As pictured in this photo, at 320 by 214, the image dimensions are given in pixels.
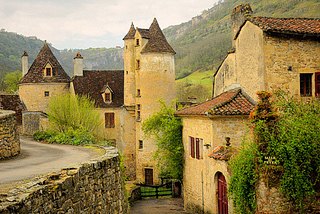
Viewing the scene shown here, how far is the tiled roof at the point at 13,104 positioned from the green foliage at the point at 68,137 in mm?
11124

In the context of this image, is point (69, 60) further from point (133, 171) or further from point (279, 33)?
point (279, 33)

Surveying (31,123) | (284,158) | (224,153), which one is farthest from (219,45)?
(284,158)

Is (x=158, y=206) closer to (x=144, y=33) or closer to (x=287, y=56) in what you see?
(x=287, y=56)

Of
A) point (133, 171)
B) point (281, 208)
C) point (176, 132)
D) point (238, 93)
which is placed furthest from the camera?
point (133, 171)

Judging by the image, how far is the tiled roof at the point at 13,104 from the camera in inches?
1342

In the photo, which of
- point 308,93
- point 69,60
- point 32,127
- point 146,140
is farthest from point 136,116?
point 69,60

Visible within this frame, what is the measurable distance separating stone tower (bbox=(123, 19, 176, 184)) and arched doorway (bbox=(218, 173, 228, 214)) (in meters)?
16.1

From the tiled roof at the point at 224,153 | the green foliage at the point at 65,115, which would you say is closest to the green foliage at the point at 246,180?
the tiled roof at the point at 224,153

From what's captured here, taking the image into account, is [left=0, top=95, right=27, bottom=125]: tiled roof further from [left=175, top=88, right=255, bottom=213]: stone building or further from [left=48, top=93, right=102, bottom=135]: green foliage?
[left=175, top=88, right=255, bottom=213]: stone building

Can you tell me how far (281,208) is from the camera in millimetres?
11336

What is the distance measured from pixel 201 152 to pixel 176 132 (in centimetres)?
507

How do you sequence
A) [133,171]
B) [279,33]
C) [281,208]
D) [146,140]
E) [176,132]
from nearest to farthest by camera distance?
1. [281,208]
2. [279,33]
3. [176,132]
4. [146,140]
5. [133,171]

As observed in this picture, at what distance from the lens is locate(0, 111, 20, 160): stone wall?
14.3 meters

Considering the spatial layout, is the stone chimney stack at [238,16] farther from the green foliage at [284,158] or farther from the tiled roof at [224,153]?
the green foliage at [284,158]
